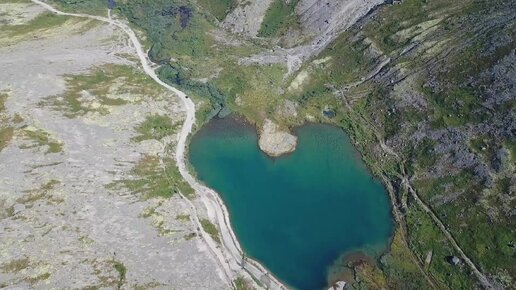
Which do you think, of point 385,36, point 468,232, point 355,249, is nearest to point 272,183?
point 355,249

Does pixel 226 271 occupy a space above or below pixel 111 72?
below

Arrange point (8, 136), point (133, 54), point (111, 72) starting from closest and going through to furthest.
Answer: point (8, 136), point (111, 72), point (133, 54)

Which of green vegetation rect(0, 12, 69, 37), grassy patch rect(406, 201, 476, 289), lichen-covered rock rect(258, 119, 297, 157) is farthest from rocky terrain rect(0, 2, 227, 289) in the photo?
grassy patch rect(406, 201, 476, 289)

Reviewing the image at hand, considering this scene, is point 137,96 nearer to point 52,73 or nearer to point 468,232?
point 52,73

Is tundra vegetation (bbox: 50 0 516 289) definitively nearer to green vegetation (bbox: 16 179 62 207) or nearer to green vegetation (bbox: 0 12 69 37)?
green vegetation (bbox: 0 12 69 37)

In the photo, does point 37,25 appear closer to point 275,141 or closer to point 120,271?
point 275,141

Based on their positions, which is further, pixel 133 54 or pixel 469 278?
pixel 133 54

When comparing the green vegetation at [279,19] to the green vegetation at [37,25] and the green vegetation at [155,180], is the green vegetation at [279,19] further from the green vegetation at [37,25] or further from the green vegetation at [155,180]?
the green vegetation at [37,25]
